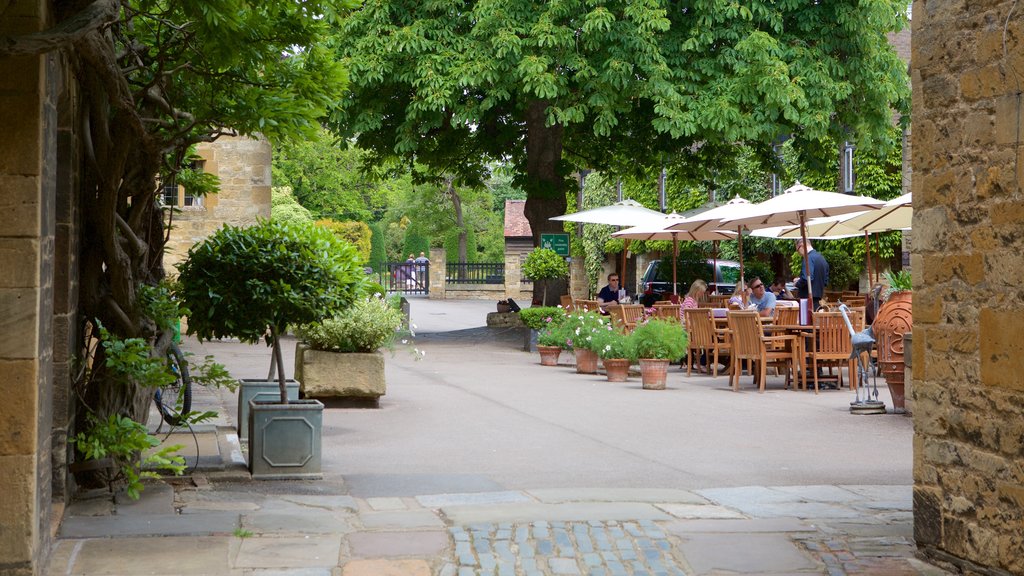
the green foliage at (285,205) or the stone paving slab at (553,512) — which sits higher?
the green foliage at (285,205)

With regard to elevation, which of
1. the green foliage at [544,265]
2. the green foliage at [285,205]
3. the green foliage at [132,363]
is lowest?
the green foliage at [132,363]

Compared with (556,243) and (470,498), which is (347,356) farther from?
(556,243)

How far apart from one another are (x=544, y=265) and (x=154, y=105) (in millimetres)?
15774

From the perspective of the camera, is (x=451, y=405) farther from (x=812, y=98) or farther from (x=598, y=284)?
(x=598, y=284)

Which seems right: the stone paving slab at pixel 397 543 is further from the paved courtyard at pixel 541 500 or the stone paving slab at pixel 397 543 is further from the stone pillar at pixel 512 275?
the stone pillar at pixel 512 275

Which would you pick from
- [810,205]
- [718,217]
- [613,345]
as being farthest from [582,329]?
[810,205]

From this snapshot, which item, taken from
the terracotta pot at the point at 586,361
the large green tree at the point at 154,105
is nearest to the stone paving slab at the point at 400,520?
the large green tree at the point at 154,105

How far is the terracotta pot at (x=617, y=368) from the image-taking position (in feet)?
49.8

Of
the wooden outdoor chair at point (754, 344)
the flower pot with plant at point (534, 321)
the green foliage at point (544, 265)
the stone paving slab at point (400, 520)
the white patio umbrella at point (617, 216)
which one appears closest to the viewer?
the stone paving slab at point (400, 520)

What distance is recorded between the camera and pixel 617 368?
15.2 m

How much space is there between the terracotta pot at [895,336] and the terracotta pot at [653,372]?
2979mm

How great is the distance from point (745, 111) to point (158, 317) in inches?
624

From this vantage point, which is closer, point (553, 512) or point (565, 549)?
point (565, 549)

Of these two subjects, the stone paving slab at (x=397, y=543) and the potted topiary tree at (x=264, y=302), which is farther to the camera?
the potted topiary tree at (x=264, y=302)
